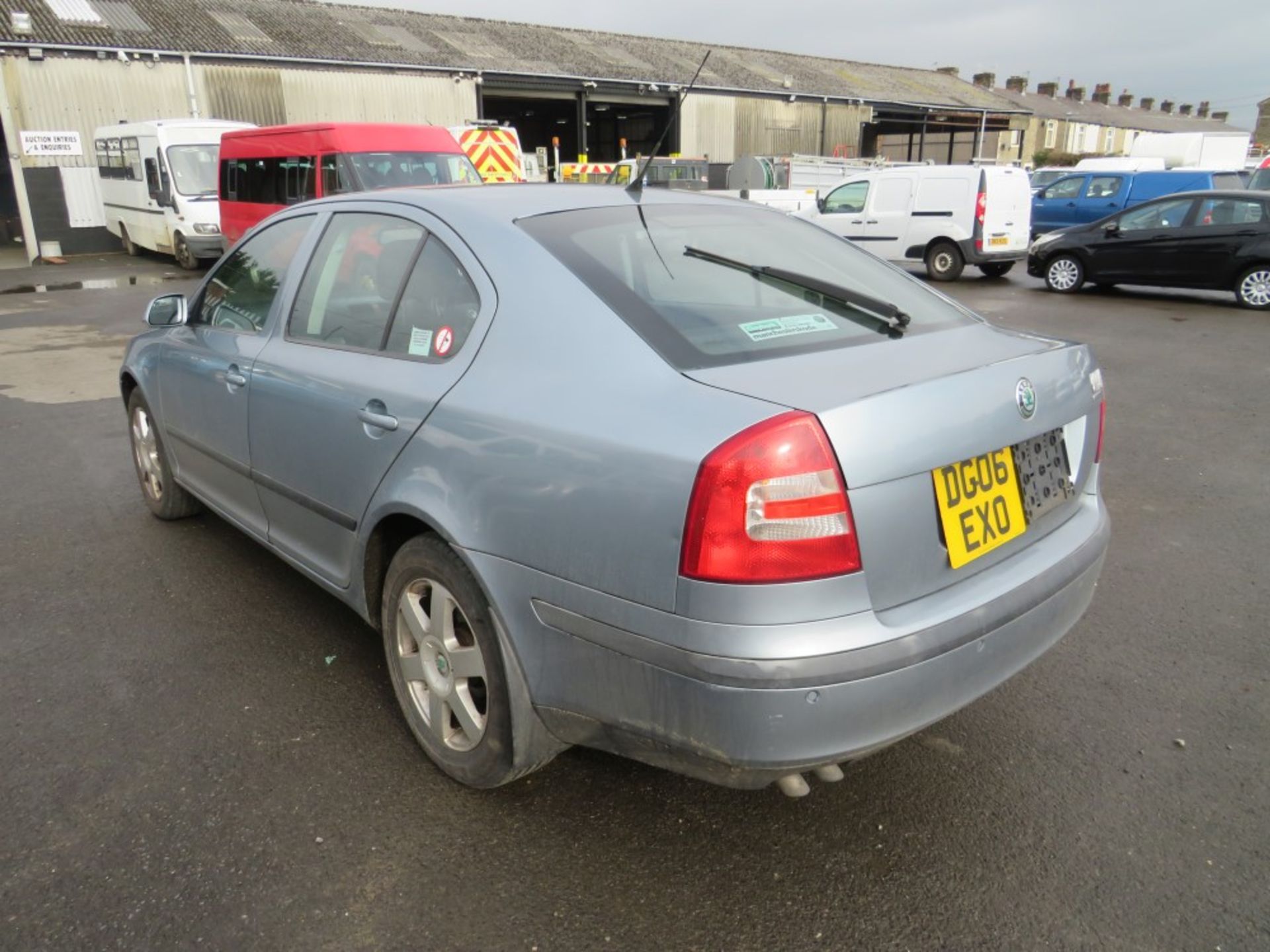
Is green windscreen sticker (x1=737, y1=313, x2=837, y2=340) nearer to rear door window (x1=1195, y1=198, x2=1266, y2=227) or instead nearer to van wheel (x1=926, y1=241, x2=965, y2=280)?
rear door window (x1=1195, y1=198, x2=1266, y2=227)

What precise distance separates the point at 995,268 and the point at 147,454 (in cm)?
1460

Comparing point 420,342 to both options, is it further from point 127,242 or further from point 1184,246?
point 127,242

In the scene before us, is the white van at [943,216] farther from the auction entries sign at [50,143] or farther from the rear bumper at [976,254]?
the auction entries sign at [50,143]

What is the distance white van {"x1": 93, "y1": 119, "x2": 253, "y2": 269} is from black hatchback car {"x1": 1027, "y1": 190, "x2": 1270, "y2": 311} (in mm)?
13246

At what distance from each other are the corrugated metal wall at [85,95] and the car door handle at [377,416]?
22.9 metres

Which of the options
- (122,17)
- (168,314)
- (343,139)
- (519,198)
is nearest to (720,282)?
(519,198)

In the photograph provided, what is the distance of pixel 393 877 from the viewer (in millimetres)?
2270

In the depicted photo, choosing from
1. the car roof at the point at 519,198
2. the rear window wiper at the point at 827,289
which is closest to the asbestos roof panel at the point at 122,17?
the car roof at the point at 519,198

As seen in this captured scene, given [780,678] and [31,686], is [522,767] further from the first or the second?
[31,686]

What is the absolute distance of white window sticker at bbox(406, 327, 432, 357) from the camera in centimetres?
263

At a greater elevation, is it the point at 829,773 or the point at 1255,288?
the point at 829,773

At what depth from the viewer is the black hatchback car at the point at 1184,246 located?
11.8m

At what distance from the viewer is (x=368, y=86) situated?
25812 millimetres

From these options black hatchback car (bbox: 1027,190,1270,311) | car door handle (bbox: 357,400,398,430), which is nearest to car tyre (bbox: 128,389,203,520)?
car door handle (bbox: 357,400,398,430)
